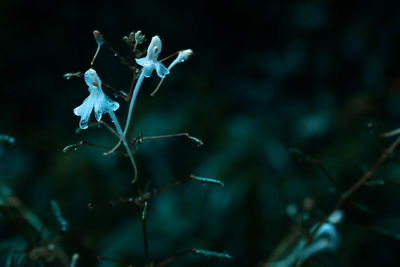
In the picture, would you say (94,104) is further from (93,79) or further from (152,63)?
(152,63)

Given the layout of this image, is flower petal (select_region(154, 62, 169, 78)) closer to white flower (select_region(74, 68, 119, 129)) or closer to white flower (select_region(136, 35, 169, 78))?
white flower (select_region(136, 35, 169, 78))

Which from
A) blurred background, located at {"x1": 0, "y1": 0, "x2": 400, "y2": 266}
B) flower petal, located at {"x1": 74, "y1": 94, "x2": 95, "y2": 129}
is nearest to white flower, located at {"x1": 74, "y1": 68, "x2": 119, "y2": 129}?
flower petal, located at {"x1": 74, "y1": 94, "x2": 95, "y2": 129}

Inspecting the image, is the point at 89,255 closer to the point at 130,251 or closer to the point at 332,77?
the point at 130,251

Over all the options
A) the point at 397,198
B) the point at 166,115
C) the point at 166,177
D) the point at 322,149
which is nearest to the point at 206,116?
the point at 166,115

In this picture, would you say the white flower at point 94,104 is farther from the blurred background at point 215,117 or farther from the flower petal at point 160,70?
the blurred background at point 215,117

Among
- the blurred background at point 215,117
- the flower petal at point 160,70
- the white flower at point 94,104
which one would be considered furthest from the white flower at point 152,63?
the blurred background at point 215,117
